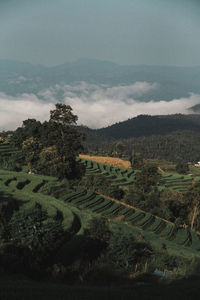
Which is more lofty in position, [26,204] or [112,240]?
[26,204]

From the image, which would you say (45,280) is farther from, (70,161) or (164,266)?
(70,161)

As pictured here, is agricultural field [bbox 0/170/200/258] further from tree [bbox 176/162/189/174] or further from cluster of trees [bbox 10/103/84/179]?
tree [bbox 176/162/189/174]

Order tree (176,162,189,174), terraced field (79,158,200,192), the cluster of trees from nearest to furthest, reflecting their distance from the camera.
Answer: the cluster of trees < terraced field (79,158,200,192) < tree (176,162,189,174)

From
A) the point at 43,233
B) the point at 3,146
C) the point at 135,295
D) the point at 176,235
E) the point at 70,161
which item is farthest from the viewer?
the point at 3,146

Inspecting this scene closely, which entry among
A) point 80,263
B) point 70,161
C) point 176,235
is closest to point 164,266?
point 80,263

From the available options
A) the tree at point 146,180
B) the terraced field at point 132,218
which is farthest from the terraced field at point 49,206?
the tree at point 146,180

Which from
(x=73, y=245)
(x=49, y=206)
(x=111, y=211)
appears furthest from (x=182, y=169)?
(x=73, y=245)

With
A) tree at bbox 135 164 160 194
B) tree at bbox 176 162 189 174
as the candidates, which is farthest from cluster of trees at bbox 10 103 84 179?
tree at bbox 176 162 189 174

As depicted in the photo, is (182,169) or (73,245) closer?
(73,245)

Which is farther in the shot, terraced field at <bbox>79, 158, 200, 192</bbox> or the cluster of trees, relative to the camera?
terraced field at <bbox>79, 158, 200, 192</bbox>

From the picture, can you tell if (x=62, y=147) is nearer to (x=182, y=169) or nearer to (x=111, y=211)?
(x=111, y=211)

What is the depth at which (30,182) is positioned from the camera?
47000 mm

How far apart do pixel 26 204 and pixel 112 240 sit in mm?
10480

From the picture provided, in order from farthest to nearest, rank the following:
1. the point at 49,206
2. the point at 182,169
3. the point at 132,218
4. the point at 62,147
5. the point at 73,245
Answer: the point at 182,169 → the point at 62,147 → the point at 132,218 → the point at 49,206 → the point at 73,245
